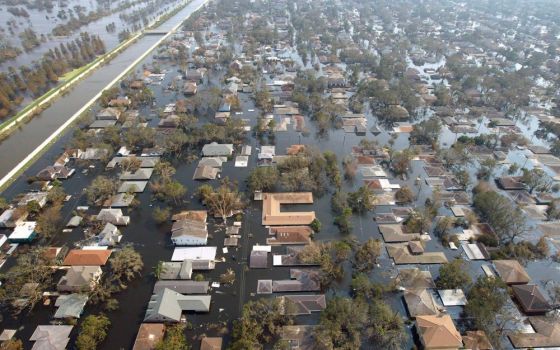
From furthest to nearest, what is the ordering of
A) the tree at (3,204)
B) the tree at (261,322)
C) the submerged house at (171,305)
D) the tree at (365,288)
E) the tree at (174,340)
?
the tree at (3,204), the tree at (365,288), the submerged house at (171,305), the tree at (261,322), the tree at (174,340)

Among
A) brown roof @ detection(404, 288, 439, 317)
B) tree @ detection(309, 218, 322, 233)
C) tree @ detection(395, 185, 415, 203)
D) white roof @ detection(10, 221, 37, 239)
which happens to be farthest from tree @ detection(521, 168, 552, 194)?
white roof @ detection(10, 221, 37, 239)

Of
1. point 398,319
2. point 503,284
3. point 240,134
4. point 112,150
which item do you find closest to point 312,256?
point 398,319

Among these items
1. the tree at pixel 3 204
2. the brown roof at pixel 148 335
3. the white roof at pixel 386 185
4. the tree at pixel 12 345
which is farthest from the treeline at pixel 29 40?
the white roof at pixel 386 185

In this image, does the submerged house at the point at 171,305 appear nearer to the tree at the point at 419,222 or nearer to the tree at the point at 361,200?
the tree at the point at 361,200

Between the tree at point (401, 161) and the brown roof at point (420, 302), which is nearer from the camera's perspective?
the brown roof at point (420, 302)

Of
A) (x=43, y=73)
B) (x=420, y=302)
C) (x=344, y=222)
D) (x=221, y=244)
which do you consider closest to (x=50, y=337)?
(x=221, y=244)

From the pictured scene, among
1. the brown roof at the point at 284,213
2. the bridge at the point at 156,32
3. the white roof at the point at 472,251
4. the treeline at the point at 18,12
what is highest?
the treeline at the point at 18,12
